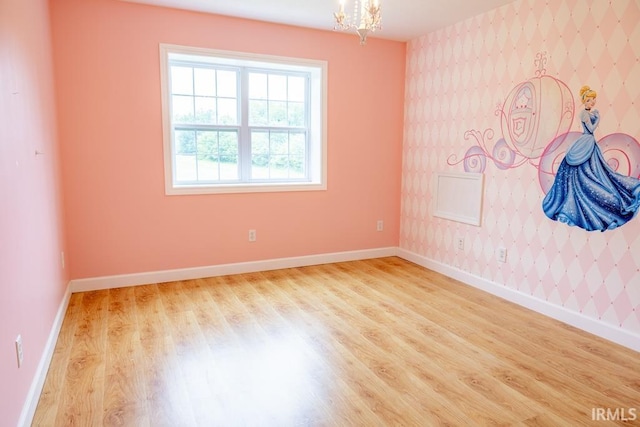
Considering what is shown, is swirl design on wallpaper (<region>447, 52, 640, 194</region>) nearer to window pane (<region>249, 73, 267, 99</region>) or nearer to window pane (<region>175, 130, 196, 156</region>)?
window pane (<region>249, 73, 267, 99</region>)

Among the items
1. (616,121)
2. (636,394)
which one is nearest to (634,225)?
(616,121)

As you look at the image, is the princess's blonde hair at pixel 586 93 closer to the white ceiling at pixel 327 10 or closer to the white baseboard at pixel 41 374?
the white ceiling at pixel 327 10

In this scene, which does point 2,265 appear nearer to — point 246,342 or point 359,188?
point 246,342

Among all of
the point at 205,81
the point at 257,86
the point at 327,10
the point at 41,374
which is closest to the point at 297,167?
the point at 257,86

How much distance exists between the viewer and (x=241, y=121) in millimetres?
4273

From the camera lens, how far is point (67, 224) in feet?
11.7

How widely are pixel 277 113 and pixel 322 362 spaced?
2.80 metres

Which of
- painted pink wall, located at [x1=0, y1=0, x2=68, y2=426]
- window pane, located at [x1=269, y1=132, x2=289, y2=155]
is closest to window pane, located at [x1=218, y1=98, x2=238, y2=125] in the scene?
window pane, located at [x1=269, y1=132, x2=289, y2=155]

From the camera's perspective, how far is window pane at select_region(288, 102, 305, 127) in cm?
454

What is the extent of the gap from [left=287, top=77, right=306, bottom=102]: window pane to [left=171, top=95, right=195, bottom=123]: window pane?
105 centimetres

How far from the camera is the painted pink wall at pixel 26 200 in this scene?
69.0 inches

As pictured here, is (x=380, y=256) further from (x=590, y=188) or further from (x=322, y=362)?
(x=322, y=362)

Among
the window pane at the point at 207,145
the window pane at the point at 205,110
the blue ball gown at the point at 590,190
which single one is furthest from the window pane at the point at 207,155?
the blue ball gown at the point at 590,190

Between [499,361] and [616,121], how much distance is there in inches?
68.9
